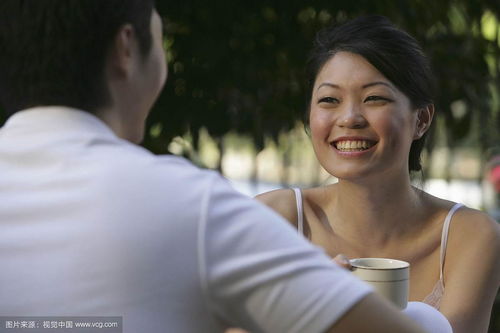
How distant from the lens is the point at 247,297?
0.77m

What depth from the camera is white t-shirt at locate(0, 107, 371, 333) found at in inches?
30.3

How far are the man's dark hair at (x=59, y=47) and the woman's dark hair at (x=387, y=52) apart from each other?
41.8 inches

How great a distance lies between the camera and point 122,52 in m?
0.88

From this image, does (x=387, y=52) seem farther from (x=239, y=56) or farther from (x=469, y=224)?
(x=239, y=56)

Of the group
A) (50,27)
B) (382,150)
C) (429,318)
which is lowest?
(429,318)

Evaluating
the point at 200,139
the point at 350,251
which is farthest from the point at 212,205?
the point at 200,139

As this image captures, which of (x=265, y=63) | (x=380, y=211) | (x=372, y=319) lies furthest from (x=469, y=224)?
(x=372, y=319)

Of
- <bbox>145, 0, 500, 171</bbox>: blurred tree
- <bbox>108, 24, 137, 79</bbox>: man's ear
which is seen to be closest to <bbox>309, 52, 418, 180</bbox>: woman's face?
<bbox>145, 0, 500, 171</bbox>: blurred tree

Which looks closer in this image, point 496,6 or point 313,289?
point 313,289

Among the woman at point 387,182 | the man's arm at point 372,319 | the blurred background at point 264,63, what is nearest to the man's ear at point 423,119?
the woman at point 387,182

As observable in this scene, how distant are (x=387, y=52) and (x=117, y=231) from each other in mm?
1234

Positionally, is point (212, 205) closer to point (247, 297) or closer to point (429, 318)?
point (247, 297)

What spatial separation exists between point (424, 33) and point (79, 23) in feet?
8.33

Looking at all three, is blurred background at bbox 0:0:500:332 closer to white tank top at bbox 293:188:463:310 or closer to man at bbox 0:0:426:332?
white tank top at bbox 293:188:463:310
